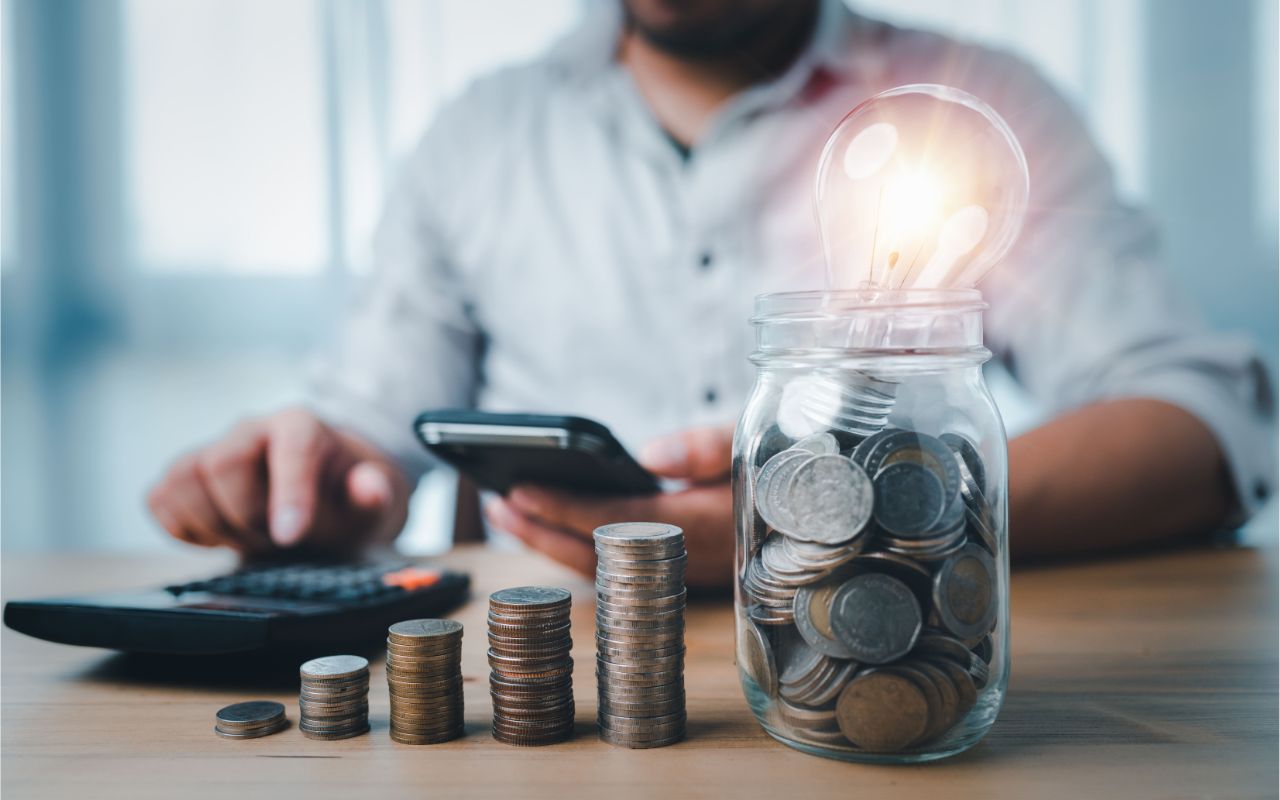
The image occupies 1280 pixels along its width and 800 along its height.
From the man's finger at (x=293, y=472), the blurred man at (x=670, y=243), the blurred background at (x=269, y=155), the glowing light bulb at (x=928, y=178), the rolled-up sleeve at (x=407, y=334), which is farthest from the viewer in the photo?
the blurred background at (x=269, y=155)

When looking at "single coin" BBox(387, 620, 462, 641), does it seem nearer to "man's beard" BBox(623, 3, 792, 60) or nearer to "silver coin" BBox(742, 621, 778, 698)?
"silver coin" BBox(742, 621, 778, 698)

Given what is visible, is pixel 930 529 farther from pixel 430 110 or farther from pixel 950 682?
pixel 430 110

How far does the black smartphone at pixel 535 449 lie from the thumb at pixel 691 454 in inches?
0.6

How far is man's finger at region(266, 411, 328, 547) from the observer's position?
86 centimetres

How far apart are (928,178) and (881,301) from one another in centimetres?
12

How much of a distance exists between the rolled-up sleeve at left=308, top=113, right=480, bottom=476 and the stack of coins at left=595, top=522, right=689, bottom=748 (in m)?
0.86

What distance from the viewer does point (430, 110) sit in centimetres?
209

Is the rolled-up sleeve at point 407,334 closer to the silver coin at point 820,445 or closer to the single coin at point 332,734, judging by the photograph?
the single coin at point 332,734

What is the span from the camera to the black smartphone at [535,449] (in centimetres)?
60

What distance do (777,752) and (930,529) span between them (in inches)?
5.3

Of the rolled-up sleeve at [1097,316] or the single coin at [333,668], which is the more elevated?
the rolled-up sleeve at [1097,316]

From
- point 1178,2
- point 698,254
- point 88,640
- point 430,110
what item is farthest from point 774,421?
point 1178,2

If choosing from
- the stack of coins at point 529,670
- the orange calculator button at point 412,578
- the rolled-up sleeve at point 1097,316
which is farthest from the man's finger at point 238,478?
the rolled-up sleeve at point 1097,316

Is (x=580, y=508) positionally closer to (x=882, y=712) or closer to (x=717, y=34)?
(x=882, y=712)
